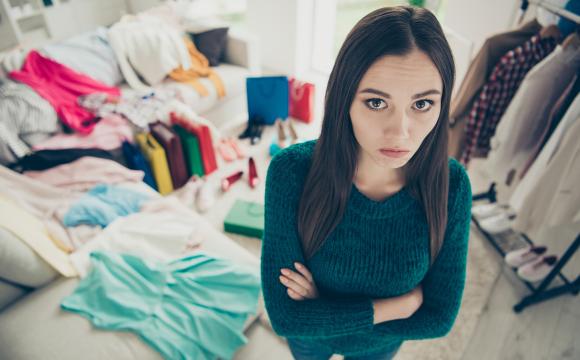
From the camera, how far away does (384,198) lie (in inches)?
33.4

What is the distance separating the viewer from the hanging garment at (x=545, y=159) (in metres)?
1.37

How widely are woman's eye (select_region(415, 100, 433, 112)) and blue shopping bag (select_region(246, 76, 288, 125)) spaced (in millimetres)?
2172

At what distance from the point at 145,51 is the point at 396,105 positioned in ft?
8.66

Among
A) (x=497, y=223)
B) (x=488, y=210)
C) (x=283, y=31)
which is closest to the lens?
(x=497, y=223)

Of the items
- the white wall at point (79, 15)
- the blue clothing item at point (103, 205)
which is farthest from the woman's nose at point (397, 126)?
the white wall at point (79, 15)

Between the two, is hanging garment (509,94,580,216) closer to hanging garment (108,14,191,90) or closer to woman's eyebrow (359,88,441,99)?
woman's eyebrow (359,88,441,99)

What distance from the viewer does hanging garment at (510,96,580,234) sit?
4.52 ft

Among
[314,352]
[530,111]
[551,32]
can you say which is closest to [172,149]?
[314,352]

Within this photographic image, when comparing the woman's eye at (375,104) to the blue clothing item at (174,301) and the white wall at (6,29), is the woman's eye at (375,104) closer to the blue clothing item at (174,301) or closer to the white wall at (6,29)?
the blue clothing item at (174,301)

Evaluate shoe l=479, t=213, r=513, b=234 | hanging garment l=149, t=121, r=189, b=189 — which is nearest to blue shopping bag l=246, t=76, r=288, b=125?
hanging garment l=149, t=121, r=189, b=189

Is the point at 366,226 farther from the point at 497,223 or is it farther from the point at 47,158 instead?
the point at 47,158

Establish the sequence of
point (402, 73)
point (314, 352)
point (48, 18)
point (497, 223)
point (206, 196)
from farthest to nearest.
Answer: point (48, 18) → point (206, 196) → point (497, 223) → point (314, 352) → point (402, 73)

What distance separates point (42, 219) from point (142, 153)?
724 millimetres

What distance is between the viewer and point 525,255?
6.22 ft
